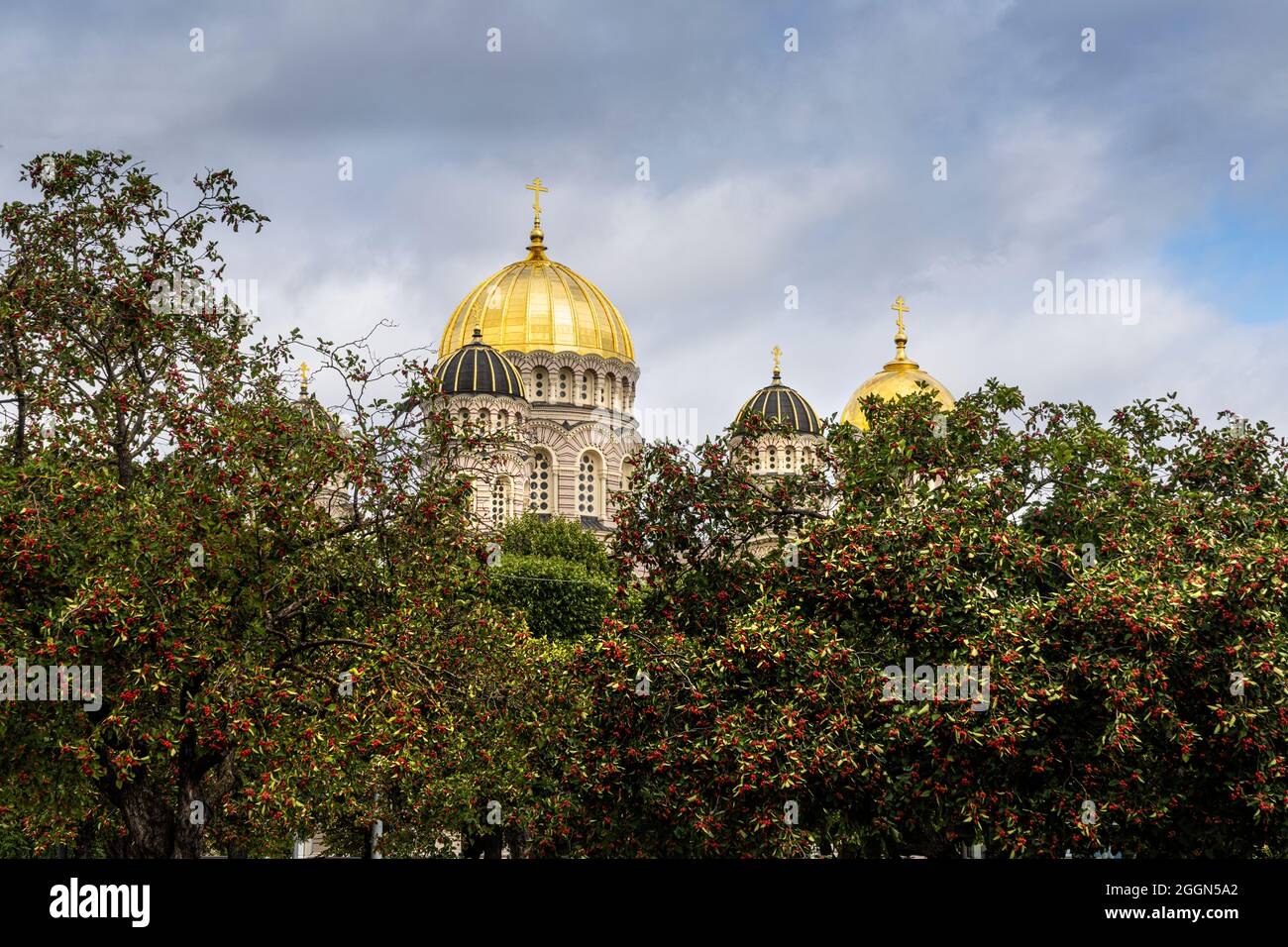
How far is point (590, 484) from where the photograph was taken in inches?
2788

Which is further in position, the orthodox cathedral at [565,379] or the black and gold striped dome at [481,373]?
the orthodox cathedral at [565,379]

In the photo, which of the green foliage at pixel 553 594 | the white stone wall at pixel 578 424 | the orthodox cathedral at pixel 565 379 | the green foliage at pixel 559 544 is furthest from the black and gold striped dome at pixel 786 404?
the green foliage at pixel 553 594

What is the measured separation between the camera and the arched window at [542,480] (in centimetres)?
6888

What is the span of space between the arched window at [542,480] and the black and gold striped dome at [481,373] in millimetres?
Answer: 4544

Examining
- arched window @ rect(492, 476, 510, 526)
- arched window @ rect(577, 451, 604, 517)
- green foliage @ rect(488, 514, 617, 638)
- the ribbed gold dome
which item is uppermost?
the ribbed gold dome
